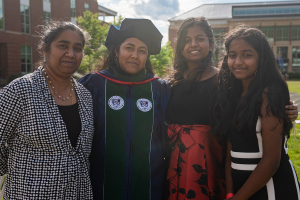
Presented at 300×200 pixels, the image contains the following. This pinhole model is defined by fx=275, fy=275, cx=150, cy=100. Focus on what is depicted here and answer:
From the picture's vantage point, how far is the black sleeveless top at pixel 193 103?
2.39 m

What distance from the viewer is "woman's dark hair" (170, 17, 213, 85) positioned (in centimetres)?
260

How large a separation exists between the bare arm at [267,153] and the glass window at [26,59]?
2394 centimetres

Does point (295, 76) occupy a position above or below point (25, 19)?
below

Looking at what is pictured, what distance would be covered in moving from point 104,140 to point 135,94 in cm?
47

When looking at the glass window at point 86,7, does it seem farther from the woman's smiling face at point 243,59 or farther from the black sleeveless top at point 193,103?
the woman's smiling face at point 243,59

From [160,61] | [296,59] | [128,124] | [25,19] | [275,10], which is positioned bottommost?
[128,124]

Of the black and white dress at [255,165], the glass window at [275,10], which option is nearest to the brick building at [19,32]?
the black and white dress at [255,165]

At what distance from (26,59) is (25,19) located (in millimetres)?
3327

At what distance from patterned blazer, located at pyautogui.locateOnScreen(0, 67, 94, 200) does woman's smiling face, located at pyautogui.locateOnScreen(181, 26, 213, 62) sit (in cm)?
135

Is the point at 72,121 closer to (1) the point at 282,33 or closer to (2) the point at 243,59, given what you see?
(2) the point at 243,59

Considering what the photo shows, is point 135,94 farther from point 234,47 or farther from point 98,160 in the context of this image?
point 234,47

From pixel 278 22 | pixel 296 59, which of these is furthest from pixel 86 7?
pixel 296 59

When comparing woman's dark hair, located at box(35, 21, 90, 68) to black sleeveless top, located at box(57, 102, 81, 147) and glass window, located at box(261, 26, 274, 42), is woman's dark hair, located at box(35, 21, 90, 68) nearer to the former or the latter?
black sleeveless top, located at box(57, 102, 81, 147)

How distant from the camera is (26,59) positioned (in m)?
23.0
